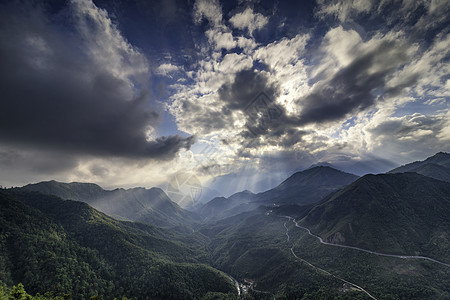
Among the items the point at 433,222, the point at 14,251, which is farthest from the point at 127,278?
the point at 433,222

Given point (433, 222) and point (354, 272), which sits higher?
point (433, 222)

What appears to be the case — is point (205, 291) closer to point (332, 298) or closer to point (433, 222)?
point (332, 298)

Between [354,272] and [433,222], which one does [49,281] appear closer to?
[354,272]

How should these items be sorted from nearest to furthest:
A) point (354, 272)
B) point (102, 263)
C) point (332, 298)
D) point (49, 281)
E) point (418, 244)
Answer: point (332, 298)
point (49, 281)
point (354, 272)
point (418, 244)
point (102, 263)

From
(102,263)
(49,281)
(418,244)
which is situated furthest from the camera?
(102,263)

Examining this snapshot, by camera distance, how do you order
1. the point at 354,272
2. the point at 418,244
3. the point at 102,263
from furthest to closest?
the point at 102,263, the point at 418,244, the point at 354,272

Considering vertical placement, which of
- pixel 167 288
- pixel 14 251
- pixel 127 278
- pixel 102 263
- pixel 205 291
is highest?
pixel 14 251

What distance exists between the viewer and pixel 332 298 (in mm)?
130125

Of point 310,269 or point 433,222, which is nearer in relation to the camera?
point 310,269

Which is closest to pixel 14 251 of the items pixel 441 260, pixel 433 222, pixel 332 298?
pixel 332 298

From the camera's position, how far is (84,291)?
15200cm

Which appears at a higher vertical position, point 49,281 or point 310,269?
point 49,281

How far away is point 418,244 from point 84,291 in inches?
11645

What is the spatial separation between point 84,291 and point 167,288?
2609 inches
